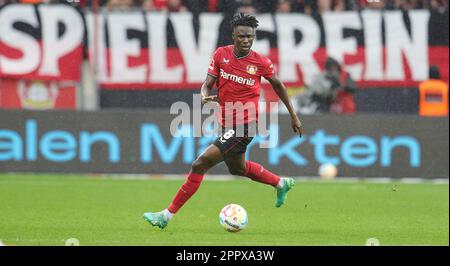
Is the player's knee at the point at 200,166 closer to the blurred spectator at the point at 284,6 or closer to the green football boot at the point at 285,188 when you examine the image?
the green football boot at the point at 285,188

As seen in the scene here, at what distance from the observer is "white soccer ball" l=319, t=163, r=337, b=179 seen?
17438mm

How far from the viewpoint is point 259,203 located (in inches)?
554

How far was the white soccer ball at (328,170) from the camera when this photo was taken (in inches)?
687

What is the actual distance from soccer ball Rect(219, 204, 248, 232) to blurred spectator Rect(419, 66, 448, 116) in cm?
800

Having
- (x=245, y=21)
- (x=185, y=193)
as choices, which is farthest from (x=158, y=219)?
(x=245, y=21)

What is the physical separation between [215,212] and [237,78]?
2440 mm

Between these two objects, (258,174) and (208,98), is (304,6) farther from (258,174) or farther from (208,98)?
(208,98)

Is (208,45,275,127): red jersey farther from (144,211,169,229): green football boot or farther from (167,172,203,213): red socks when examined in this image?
(144,211,169,229): green football boot

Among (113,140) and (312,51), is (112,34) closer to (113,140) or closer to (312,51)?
(113,140)

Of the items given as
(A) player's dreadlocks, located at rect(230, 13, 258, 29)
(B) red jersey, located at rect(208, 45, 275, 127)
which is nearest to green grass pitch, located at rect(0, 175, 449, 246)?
(B) red jersey, located at rect(208, 45, 275, 127)

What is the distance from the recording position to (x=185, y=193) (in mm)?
10875
